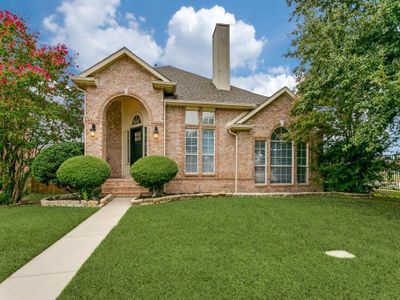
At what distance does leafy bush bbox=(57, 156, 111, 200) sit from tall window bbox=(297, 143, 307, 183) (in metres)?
9.23

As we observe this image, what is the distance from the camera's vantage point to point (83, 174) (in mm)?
8820

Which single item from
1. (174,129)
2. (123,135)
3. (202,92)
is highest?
(202,92)

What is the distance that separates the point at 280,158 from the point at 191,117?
4.94 m

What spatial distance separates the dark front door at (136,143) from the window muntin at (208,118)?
10.6ft

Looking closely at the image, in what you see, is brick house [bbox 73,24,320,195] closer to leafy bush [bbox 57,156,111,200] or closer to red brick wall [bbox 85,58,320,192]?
red brick wall [bbox 85,58,320,192]

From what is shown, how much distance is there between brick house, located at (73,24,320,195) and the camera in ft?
35.9

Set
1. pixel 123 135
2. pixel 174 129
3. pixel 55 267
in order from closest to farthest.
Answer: pixel 55 267 → pixel 174 129 → pixel 123 135

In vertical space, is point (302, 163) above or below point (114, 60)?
below

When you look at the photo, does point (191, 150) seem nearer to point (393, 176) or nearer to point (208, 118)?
point (208, 118)

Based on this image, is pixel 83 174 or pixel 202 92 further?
pixel 202 92

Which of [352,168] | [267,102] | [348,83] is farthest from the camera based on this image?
[267,102]

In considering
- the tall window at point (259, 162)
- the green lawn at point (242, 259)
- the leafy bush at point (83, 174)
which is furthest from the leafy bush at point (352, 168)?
the leafy bush at point (83, 174)

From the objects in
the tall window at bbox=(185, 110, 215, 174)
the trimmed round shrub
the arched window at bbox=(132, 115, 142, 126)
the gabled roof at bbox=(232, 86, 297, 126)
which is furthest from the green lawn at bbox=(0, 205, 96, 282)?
the gabled roof at bbox=(232, 86, 297, 126)

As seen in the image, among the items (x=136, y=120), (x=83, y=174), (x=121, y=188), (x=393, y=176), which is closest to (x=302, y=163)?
(x=393, y=176)
